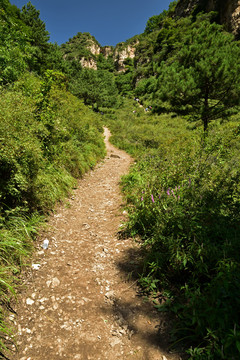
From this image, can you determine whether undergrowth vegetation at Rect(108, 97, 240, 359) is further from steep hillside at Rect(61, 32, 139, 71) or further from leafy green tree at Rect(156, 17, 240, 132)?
steep hillside at Rect(61, 32, 139, 71)

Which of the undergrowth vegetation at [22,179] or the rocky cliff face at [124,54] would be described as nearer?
the undergrowth vegetation at [22,179]

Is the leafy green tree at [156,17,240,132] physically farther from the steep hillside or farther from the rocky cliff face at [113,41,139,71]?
the rocky cliff face at [113,41,139,71]

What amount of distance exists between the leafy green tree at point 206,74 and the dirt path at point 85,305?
822cm

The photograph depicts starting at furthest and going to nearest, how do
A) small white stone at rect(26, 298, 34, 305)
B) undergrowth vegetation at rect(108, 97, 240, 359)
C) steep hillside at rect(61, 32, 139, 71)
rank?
steep hillside at rect(61, 32, 139, 71) → small white stone at rect(26, 298, 34, 305) → undergrowth vegetation at rect(108, 97, 240, 359)

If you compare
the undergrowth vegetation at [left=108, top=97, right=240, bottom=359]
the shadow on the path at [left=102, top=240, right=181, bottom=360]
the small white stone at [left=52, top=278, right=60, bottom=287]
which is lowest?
the shadow on the path at [left=102, top=240, right=181, bottom=360]

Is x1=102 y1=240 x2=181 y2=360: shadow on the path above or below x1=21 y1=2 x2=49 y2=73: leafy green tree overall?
below

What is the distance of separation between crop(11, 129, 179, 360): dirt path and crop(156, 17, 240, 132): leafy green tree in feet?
27.0

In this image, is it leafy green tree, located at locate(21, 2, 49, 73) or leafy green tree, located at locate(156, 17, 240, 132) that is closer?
leafy green tree, located at locate(156, 17, 240, 132)

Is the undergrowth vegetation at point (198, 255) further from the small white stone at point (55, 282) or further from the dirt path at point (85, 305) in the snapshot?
the small white stone at point (55, 282)

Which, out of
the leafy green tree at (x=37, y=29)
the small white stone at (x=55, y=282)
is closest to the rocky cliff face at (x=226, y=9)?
the leafy green tree at (x=37, y=29)

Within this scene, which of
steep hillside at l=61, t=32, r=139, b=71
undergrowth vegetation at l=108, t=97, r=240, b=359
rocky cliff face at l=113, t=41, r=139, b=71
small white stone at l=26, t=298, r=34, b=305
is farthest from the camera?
rocky cliff face at l=113, t=41, r=139, b=71

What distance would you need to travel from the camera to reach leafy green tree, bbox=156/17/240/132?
770 centimetres

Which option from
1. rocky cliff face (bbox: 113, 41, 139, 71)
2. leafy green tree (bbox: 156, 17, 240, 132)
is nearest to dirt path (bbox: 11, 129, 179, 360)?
leafy green tree (bbox: 156, 17, 240, 132)

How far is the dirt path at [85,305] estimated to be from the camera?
1.90 meters
